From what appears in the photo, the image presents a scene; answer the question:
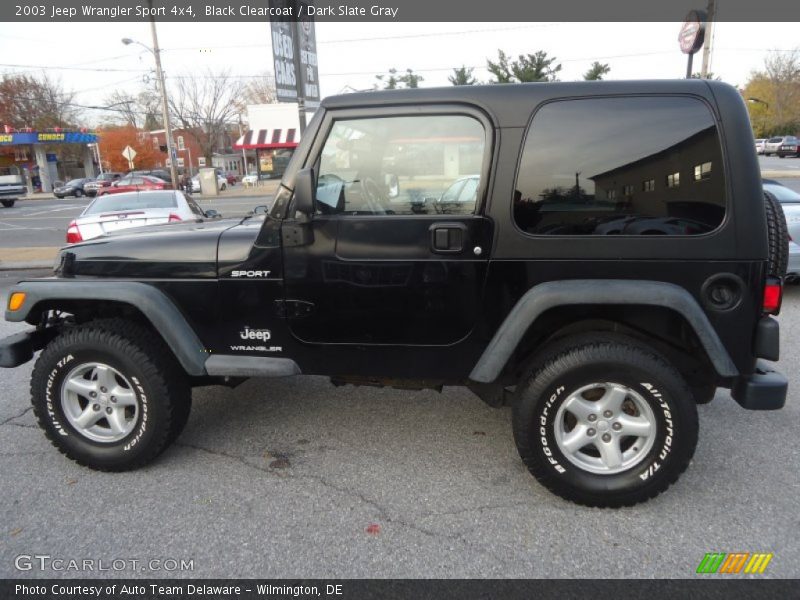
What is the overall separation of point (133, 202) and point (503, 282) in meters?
7.84

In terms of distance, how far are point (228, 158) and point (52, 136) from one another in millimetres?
24256

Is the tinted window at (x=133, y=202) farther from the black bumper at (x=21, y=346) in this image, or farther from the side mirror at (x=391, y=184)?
the side mirror at (x=391, y=184)

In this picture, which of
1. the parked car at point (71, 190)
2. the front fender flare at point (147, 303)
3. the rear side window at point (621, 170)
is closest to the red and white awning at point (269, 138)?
the parked car at point (71, 190)

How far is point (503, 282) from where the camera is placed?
2658mm

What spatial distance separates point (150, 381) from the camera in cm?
294

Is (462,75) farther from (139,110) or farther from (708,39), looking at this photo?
(139,110)

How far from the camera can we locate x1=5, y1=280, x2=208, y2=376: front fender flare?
9.47 feet

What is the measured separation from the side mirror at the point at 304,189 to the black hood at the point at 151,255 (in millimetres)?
639

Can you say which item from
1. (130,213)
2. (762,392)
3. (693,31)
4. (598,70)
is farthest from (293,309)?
(598,70)

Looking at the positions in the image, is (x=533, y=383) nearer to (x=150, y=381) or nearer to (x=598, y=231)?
(x=598, y=231)

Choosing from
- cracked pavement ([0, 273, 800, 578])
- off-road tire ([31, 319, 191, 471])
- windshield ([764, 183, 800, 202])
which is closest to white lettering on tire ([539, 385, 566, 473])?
cracked pavement ([0, 273, 800, 578])

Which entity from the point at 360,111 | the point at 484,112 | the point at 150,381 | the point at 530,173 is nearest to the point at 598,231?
the point at 530,173

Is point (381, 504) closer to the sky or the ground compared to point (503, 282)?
closer to the ground

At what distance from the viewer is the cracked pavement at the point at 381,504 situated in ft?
7.76
